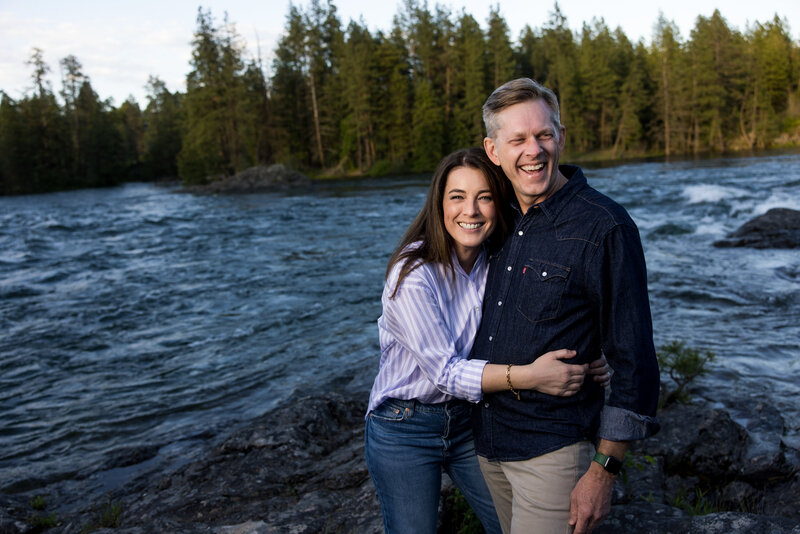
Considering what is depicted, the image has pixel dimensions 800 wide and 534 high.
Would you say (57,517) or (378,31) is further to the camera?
(378,31)

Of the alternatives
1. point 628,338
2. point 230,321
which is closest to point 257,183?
point 230,321

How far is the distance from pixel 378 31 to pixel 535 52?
21495 mm

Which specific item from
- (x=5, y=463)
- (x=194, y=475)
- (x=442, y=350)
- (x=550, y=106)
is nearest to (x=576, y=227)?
(x=550, y=106)

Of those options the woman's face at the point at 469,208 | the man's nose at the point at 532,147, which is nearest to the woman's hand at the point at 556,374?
the woman's face at the point at 469,208

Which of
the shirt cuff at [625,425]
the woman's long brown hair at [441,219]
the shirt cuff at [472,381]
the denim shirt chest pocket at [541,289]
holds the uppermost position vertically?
the woman's long brown hair at [441,219]

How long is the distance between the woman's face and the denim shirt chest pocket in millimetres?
263

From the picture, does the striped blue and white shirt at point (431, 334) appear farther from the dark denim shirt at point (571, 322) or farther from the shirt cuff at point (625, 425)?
the shirt cuff at point (625, 425)

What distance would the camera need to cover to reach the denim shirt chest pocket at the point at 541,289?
6.81ft

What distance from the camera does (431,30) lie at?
57.9m

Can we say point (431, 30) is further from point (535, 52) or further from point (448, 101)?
point (535, 52)

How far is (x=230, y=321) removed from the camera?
10.4 m

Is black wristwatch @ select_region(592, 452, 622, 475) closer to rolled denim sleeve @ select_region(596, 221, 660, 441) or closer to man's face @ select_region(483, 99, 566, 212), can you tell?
rolled denim sleeve @ select_region(596, 221, 660, 441)

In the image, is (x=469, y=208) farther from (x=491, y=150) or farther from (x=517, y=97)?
(x=517, y=97)

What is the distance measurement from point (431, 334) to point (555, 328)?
1.46ft
